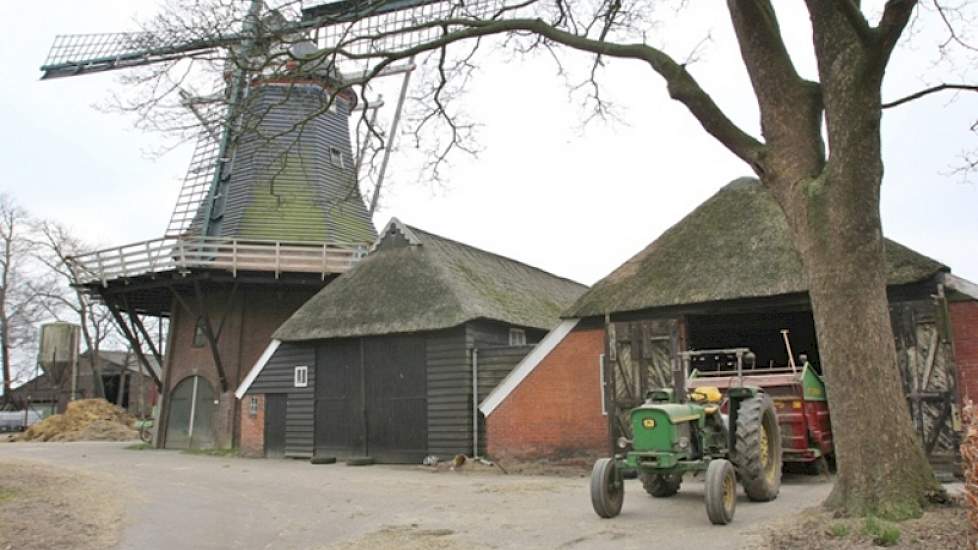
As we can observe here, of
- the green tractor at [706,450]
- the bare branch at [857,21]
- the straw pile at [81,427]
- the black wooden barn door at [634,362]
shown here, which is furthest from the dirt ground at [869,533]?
the straw pile at [81,427]

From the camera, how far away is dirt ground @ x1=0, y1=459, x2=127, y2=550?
28.7 ft

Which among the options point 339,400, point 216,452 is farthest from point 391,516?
point 216,452

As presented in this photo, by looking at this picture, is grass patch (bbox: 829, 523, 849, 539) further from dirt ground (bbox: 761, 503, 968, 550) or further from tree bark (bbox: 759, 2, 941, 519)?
tree bark (bbox: 759, 2, 941, 519)

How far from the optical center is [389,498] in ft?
41.9

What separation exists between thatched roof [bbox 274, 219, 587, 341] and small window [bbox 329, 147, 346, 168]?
7.70 meters

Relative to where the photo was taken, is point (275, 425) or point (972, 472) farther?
point (275, 425)

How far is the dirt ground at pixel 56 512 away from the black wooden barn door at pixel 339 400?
7.07 m

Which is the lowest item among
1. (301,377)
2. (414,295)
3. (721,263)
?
(301,377)

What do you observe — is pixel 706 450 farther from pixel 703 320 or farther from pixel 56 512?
pixel 56 512

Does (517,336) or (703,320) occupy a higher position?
(517,336)

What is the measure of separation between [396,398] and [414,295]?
2.68 m

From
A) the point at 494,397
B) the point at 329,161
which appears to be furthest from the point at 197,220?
the point at 494,397

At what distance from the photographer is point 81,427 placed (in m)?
34.2

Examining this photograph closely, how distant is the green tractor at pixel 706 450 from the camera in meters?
9.02
